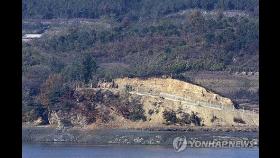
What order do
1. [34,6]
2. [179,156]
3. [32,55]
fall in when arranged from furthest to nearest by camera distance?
[34,6], [32,55], [179,156]

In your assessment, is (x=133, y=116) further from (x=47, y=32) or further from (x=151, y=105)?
→ (x=47, y=32)

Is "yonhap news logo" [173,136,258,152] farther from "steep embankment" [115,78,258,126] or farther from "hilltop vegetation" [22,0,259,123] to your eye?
"hilltop vegetation" [22,0,259,123]

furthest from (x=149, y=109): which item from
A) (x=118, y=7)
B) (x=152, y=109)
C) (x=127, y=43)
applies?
(x=118, y=7)

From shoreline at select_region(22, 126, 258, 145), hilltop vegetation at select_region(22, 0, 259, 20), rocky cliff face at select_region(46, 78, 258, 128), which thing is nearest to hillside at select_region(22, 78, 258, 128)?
rocky cliff face at select_region(46, 78, 258, 128)

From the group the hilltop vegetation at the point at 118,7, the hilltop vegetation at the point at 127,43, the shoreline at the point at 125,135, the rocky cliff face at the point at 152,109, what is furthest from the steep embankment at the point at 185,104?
the hilltop vegetation at the point at 118,7

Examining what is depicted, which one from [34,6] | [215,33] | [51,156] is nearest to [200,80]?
[215,33]

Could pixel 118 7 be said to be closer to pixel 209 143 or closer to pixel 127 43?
pixel 127 43

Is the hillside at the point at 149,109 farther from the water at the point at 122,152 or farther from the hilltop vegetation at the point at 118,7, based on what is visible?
the hilltop vegetation at the point at 118,7
